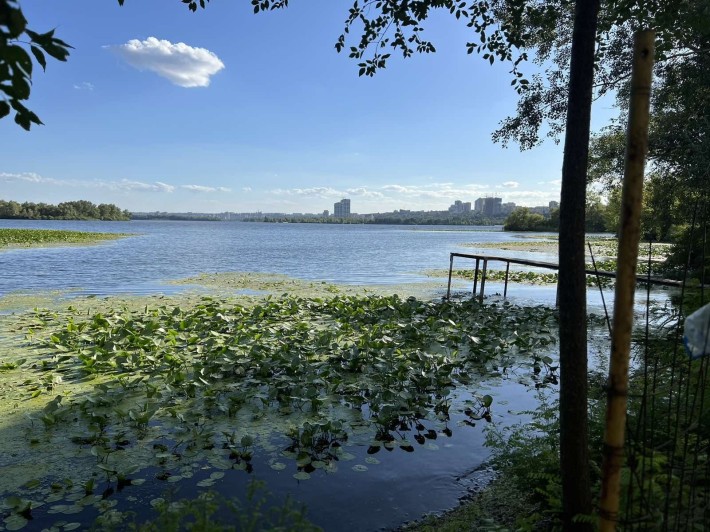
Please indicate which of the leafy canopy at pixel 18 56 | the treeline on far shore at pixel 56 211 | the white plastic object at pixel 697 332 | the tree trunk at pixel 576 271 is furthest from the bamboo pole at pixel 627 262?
the treeline on far shore at pixel 56 211

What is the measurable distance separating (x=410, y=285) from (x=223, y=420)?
15931 mm

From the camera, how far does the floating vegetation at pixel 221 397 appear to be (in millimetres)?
4789

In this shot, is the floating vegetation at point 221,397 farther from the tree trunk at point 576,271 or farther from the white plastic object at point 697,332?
the white plastic object at point 697,332

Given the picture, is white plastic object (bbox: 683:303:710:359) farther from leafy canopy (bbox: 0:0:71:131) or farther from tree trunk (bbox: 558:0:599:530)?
leafy canopy (bbox: 0:0:71:131)

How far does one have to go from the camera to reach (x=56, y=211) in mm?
140875

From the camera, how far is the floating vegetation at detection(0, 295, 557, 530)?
4.79m

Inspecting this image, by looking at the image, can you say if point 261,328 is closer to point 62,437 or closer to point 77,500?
point 62,437

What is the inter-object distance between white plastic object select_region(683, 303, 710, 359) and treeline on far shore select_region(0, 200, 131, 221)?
162 metres

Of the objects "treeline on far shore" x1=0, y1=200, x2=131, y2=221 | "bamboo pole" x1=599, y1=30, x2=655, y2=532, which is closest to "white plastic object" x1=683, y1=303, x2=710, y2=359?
"bamboo pole" x1=599, y1=30, x2=655, y2=532

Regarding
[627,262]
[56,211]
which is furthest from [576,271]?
[56,211]

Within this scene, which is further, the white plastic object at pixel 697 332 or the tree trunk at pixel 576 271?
the tree trunk at pixel 576 271

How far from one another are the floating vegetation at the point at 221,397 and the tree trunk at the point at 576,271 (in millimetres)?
2462

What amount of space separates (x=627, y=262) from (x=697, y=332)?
554 millimetres

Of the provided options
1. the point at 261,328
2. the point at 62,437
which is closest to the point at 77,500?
the point at 62,437
